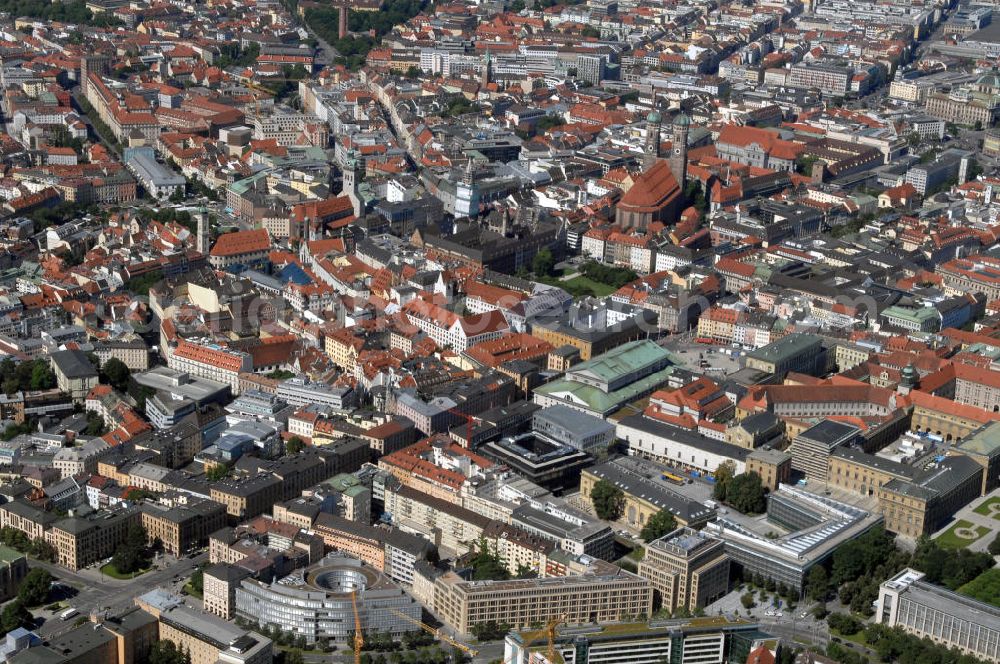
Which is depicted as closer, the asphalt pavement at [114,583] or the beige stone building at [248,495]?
the asphalt pavement at [114,583]

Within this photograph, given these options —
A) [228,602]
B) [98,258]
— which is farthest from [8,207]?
[228,602]

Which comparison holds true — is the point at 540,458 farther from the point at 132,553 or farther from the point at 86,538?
the point at 86,538

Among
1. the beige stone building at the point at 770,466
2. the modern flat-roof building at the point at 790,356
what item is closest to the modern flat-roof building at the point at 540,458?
the beige stone building at the point at 770,466

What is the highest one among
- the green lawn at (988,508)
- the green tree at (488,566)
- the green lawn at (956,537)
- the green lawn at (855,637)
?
A: the green tree at (488,566)

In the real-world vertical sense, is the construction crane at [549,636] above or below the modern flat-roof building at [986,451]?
below

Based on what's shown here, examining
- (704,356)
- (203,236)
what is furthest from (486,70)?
(704,356)

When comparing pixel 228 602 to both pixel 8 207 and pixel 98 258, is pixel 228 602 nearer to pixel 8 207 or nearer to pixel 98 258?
pixel 98 258

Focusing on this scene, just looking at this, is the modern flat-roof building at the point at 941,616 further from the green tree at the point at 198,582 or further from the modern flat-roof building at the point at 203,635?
the green tree at the point at 198,582
